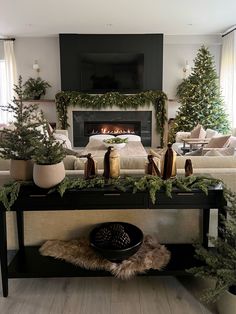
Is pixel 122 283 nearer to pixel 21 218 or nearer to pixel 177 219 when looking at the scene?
pixel 177 219

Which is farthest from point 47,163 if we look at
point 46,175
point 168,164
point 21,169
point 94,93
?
point 94,93

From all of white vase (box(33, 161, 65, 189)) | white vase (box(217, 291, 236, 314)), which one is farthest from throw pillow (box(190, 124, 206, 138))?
white vase (box(33, 161, 65, 189))

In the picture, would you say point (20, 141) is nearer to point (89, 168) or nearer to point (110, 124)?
point (89, 168)

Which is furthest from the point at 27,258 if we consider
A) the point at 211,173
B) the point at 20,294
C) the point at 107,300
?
the point at 211,173

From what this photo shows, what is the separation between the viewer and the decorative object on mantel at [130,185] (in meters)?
1.96

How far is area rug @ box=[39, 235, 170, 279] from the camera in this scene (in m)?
2.14

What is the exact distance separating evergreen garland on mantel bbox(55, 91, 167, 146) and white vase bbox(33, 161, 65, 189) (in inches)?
216

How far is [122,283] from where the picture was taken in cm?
233

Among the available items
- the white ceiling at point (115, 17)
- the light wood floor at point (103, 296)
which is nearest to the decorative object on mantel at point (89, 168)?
the light wood floor at point (103, 296)

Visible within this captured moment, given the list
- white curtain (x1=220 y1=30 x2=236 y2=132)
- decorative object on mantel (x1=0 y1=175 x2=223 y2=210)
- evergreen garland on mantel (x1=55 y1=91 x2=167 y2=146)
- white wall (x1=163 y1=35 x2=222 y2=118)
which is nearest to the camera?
decorative object on mantel (x1=0 y1=175 x2=223 y2=210)

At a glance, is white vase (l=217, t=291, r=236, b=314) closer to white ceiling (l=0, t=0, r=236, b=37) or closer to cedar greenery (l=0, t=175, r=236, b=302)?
cedar greenery (l=0, t=175, r=236, b=302)

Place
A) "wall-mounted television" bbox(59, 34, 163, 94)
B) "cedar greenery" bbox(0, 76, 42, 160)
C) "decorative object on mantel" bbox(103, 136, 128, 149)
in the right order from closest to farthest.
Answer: "cedar greenery" bbox(0, 76, 42, 160)
"decorative object on mantel" bbox(103, 136, 128, 149)
"wall-mounted television" bbox(59, 34, 163, 94)

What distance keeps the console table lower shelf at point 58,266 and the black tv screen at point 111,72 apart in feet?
18.4

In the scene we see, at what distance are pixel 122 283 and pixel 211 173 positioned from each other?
1104 mm
